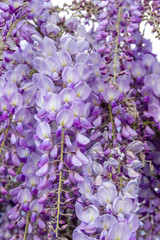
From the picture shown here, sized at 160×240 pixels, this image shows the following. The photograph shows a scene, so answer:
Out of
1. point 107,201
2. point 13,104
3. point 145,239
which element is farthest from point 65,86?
point 145,239

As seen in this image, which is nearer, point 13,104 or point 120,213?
point 120,213

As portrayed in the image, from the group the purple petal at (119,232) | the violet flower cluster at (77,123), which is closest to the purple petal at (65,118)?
the violet flower cluster at (77,123)

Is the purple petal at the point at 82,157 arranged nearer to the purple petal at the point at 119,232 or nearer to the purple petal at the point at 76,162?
the purple petal at the point at 76,162

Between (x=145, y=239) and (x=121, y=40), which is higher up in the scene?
(x=121, y=40)

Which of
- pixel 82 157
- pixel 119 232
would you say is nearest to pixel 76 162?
pixel 82 157

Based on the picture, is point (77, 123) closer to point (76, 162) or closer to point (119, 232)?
point (76, 162)

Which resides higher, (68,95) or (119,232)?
(68,95)

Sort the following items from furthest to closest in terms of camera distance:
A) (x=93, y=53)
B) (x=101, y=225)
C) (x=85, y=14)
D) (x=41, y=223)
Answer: (x=85, y=14) < (x=93, y=53) < (x=41, y=223) < (x=101, y=225)

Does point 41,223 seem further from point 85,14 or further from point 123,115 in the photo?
point 85,14
